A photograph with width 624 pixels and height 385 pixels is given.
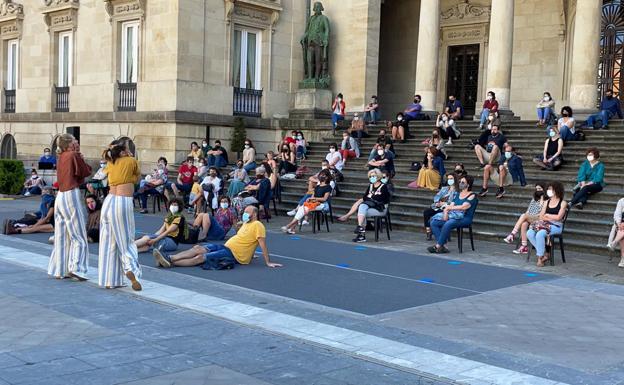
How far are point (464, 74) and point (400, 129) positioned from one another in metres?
8.02

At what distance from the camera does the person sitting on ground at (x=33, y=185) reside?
23.6 meters

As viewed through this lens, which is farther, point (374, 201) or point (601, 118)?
point (601, 118)

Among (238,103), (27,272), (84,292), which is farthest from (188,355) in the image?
(238,103)

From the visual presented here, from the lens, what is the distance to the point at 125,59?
82.9ft

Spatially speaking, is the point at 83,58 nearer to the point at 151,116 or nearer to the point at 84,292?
the point at 151,116

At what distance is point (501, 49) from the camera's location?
2127cm

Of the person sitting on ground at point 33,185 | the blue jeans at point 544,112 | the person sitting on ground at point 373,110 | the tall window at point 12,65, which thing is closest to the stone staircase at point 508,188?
the blue jeans at point 544,112

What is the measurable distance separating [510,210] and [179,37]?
41.3ft

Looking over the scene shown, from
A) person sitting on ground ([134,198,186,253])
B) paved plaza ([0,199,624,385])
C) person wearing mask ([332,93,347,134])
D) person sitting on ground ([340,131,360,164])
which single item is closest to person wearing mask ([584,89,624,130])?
person sitting on ground ([340,131,360,164])

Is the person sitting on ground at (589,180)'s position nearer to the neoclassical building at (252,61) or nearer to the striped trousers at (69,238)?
the neoclassical building at (252,61)

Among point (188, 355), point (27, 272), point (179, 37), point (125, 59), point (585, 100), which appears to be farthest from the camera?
point (125, 59)

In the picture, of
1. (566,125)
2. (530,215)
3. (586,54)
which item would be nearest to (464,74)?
(586,54)

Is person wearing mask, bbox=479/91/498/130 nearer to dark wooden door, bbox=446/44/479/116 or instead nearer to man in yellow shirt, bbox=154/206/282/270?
dark wooden door, bbox=446/44/479/116

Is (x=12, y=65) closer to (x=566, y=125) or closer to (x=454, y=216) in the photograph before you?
(x=566, y=125)
